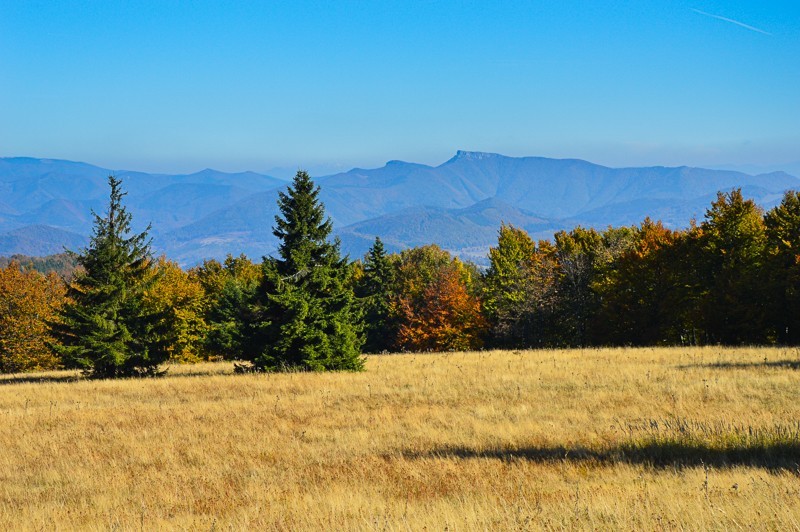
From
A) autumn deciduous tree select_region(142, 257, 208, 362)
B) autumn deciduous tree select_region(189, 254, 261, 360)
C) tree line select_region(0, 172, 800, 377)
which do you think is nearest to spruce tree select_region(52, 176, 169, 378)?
tree line select_region(0, 172, 800, 377)

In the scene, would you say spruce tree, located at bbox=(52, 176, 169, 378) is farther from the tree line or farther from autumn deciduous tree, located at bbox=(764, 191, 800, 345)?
autumn deciduous tree, located at bbox=(764, 191, 800, 345)

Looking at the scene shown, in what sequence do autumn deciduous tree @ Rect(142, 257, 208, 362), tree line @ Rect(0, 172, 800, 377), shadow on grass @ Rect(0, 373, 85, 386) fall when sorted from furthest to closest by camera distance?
autumn deciduous tree @ Rect(142, 257, 208, 362)
shadow on grass @ Rect(0, 373, 85, 386)
tree line @ Rect(0, 172, 800, 377)

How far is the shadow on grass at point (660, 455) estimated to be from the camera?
1012 cm

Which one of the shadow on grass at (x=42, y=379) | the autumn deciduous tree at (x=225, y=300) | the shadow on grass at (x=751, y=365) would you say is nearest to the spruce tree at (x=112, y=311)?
the shadow on grass at (x=42, y=379)

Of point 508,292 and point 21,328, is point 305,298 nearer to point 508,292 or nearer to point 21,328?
point 508,292

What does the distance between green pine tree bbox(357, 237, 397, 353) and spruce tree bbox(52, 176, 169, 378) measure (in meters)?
39.3

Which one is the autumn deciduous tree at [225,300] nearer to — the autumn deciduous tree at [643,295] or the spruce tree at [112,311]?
the spruce tree at [112,311]

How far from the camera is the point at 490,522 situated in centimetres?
741

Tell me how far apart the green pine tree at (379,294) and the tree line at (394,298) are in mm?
164

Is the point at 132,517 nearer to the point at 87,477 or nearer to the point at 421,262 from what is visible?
the point at 87,477

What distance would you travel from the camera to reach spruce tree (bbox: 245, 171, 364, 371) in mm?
26969

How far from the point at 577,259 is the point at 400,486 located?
5156 cm

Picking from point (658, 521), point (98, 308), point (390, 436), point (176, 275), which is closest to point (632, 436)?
point (390, 436)

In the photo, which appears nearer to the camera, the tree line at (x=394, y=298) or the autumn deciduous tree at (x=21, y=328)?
the tree line at (x=394, y=298)
